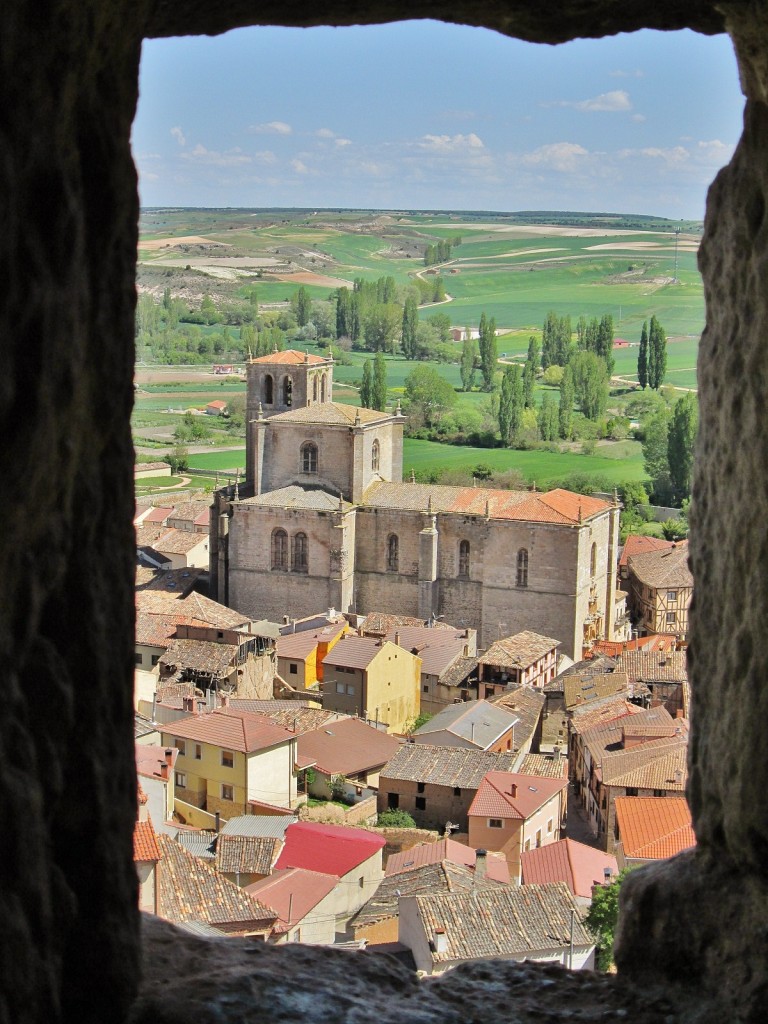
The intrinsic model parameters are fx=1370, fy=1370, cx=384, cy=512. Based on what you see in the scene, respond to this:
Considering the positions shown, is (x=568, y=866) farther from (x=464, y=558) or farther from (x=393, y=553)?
(x=393, y=553)

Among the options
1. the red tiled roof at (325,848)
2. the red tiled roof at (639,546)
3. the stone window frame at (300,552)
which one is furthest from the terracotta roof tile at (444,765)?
the red tiled roof at (639,546)

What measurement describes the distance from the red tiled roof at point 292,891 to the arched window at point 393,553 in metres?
16.2

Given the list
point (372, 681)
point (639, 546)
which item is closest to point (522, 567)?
point (372, 681)

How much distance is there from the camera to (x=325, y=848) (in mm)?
16109

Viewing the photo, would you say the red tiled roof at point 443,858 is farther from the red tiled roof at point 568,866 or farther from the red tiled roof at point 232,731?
the red tiled roof at point 232,731

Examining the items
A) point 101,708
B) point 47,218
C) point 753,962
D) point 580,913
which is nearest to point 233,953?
point 101,708

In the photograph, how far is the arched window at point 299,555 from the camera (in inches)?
1233

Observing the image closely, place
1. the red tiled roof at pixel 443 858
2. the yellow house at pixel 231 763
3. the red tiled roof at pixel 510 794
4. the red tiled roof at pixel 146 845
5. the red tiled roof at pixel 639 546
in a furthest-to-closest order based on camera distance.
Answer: the red tiled roof at pixel 639 546, the yellow house at pixel 231 763, the red tiled roof at pixel 510 794, the red tiled roof at pixel 443 858, the red tiled roof at pixel 146 845

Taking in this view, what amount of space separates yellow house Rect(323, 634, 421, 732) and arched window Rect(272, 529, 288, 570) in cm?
567

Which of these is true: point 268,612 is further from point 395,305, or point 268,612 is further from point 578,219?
point 578,219

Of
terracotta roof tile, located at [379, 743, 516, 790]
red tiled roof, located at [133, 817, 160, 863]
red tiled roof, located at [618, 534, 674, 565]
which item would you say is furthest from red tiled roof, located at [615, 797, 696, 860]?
red tiled roof, located at [618, 534, 674, 565]

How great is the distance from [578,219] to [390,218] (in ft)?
78.0

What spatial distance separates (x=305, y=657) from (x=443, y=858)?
10631 mm

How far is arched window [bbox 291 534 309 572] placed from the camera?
1233 inches
